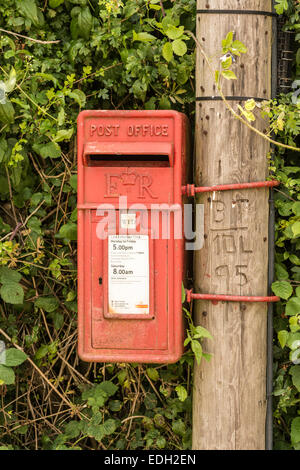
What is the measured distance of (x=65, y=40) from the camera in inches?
108

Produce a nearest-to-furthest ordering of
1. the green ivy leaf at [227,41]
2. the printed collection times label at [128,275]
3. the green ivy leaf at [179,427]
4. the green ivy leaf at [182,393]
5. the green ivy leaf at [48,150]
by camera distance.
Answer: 1. the green ivy leaf at [227,41]
2. the printed collection times label at [128,275]
3. the green ivy leaf at [182,393]
4. the green ivy leaf at [48,150]
5. the green ivy leaf at [179,427]

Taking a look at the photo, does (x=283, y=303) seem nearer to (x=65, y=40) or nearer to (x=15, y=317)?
(x=15, y=317)

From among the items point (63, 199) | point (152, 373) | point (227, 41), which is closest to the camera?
point (227, 41)

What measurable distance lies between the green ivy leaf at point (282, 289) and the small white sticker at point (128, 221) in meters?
0.70

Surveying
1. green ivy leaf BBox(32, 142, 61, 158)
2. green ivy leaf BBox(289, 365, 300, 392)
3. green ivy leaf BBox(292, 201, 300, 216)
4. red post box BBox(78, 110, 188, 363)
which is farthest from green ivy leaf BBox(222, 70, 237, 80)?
green ivy leaf BBox(289, 365, 300, 392)

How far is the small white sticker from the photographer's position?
2213mm

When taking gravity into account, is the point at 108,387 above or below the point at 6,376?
below

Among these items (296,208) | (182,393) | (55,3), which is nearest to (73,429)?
(182,393)

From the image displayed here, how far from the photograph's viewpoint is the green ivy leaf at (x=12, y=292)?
8.47 feet

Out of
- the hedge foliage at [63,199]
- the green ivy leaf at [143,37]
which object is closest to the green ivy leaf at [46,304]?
the hedge foliage at [63,199]

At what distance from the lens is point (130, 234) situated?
2.22 metres

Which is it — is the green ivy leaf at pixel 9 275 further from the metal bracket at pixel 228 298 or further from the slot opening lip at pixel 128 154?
the metal bracket at pixel 228 298

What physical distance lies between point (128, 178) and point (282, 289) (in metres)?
0.86

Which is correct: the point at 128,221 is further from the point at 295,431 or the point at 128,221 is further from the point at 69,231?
the point at 295,431
